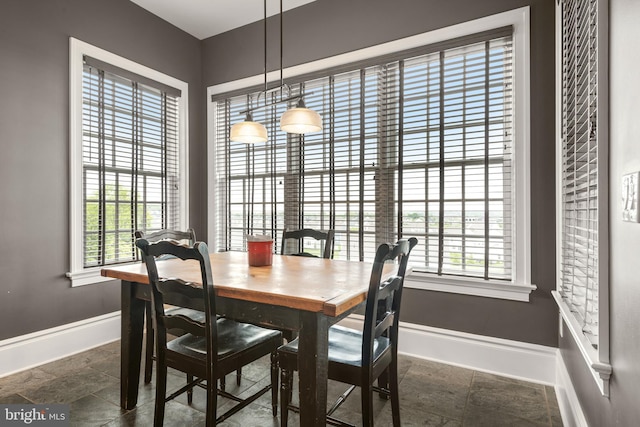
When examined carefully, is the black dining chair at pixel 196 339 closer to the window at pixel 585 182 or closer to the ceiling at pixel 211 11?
the window at pixel 585 182

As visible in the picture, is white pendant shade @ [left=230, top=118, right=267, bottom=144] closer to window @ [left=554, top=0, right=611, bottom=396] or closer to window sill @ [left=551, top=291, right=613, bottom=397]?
window @ [left=554, top=0, right=611, bottom=396]

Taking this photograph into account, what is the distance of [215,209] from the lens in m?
3.94

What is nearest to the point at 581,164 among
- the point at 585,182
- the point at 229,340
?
the point at 585,182

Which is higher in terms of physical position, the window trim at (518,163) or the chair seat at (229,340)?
the window trim at (518,163)

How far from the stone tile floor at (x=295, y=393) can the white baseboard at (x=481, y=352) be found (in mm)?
70

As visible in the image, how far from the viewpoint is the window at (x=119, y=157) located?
2.88 metres

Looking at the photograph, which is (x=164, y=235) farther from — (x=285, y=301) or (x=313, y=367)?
(x=313, y=367)

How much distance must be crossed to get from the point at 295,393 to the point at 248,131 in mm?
1673

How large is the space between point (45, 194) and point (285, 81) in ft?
7.29

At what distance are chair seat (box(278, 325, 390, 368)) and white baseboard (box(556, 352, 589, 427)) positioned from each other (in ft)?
3.07

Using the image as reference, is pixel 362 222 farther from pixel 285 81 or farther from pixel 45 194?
pixel 45 194

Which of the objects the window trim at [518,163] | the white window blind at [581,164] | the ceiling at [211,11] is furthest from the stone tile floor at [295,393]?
the ceiling at [211,11]

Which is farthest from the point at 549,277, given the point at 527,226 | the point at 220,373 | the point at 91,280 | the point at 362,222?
the point at 91,280

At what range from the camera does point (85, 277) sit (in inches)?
115
